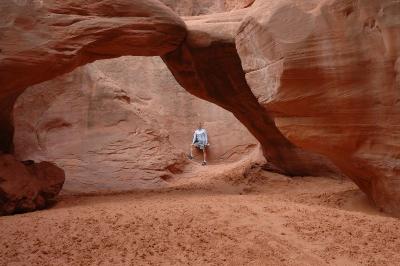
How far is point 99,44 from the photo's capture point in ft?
18.5

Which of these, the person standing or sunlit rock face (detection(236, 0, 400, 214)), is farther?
the person standing

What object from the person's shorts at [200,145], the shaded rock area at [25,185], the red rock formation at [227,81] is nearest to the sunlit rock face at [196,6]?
the person's shorts at [200,145]

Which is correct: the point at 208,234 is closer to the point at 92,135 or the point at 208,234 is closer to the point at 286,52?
the point at 286,52

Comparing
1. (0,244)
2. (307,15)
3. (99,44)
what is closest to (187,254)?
(0,244)

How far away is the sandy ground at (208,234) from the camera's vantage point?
3346 mm

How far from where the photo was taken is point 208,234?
3762mm

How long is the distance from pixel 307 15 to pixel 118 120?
5.20 metres

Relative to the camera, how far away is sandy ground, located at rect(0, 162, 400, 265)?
335cm

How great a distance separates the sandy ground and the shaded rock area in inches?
24.5

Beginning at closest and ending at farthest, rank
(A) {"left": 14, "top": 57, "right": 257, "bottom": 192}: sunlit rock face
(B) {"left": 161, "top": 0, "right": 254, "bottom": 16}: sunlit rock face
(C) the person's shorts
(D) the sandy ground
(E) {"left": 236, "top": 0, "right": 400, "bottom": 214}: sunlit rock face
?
(D) the sandy ground
(E) {"left": 236, "top": 0, "right": 400, "bottom": 214}: sunlit rock face
(A) {"left": 14, "top": 57, "right": 257, "bottom": 192}: sunlit rock face
(C) the person's shorts
(B) {"left": 161, "top": 0, "right": 254, "bottom": 16}: sunlit rock face

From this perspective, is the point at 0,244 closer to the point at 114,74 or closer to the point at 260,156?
the point at 260,156

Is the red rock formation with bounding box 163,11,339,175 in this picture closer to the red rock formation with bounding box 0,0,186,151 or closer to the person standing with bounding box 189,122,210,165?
the red rock formation with bounding box 0,0,186,151

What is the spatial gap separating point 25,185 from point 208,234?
272 cm

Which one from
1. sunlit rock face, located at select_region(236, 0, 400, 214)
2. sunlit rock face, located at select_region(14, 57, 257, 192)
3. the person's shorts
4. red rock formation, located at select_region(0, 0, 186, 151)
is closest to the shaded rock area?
red rock formation, located at select_region(0, 0, 186, 151)
